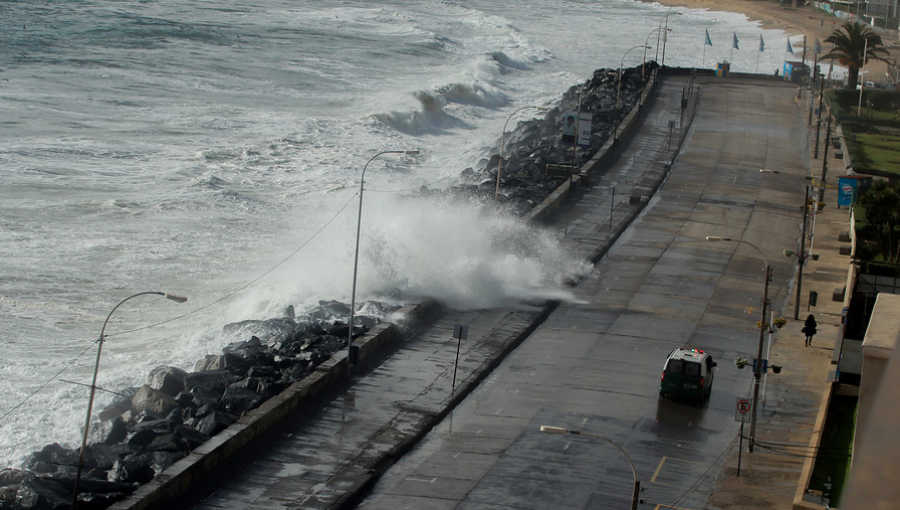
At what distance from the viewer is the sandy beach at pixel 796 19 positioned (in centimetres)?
11538

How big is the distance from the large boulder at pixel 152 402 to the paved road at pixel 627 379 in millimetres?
6204

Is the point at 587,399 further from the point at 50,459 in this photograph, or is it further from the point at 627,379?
the point at 50,459

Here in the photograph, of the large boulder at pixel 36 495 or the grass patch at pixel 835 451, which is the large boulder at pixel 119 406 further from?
the grass patch at pixel 835 451

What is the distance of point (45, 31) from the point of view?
106 metres

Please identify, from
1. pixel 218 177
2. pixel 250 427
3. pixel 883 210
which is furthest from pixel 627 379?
pixel 218 177

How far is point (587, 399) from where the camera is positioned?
27953 millimetres

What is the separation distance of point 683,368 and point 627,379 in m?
2.44

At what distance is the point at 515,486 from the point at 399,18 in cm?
13556

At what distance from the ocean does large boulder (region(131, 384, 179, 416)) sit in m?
1.46

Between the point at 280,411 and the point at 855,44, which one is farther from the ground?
the point at 855,44

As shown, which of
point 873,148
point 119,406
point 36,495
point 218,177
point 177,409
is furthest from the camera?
point 873,148

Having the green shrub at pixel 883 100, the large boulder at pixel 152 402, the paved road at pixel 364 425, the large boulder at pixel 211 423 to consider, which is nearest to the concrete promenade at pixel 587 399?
the paved road at pixel 364 425

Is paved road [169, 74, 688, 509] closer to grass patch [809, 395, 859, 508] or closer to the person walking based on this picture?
the person walking

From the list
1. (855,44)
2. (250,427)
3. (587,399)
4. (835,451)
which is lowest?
(587,399)
